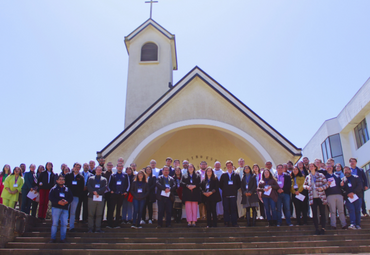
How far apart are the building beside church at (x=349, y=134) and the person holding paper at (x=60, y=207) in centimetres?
1599

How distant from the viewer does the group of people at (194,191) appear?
8445 millimetres

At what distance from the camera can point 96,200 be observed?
27.9 ft

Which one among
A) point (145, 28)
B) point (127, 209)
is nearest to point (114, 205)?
point (127, 209)

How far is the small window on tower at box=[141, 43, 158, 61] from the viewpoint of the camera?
1995cm

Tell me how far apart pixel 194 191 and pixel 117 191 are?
2065 millimetres

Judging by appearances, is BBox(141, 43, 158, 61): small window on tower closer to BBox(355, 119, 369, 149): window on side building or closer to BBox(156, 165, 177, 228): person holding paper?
BBox(156, 165, 177, 228): person holding paper

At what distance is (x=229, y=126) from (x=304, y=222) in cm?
554

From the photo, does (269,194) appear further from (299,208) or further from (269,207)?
(299,208)

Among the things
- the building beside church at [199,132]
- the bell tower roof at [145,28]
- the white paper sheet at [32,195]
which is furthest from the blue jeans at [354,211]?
the bell tower roof at [145,28]

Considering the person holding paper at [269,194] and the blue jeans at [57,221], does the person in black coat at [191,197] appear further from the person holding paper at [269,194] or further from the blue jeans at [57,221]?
the blue jeans at [57,221]

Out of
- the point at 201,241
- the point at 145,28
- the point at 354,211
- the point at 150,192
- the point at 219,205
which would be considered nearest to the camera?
the point at 201,241

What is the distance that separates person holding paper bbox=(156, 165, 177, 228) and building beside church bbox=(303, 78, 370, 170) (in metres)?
13.5

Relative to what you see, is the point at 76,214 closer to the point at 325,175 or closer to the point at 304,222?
the point at 304,222

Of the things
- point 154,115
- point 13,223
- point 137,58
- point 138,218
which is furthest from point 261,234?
point 137,58
